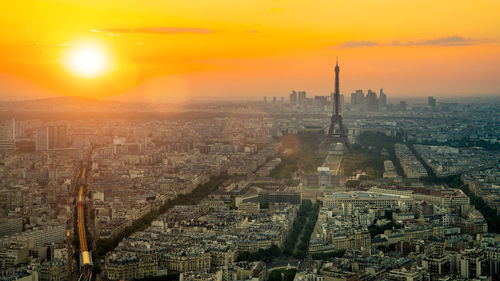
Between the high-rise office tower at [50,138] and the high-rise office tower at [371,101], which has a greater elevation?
the high-rise office tower at [371,101]

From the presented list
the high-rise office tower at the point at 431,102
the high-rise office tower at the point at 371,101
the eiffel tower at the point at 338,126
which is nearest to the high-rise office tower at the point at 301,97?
the high-rise office tower at the point at 371,101

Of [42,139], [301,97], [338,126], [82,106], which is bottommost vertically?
[42,139]

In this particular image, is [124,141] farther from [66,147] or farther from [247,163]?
[247,163]

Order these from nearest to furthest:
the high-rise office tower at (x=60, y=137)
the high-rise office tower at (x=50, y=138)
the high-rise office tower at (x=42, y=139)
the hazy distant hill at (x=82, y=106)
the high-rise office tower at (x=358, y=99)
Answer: the high-rise office tower at (x=42, y=139) → the high-rise office tower at (x=50, y=138) → the high-rise office tower at (x=60, y=137) → the hazy distant hill at (x=82, y=106) → the high-rise office tower at (x=358, y=99)

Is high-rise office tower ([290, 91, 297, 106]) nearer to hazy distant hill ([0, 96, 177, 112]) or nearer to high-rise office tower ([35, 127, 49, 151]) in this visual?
hazy distant hill ([0, 96, 177, 112])

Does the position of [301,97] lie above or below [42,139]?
above

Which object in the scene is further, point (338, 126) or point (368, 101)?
point (368, 101)

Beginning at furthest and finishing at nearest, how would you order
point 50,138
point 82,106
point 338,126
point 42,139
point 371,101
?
point 371,101, point 82,106, point 338,126, point 50,138, point 42,139

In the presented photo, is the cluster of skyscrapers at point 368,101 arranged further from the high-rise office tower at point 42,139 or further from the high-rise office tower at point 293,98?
the high-rise office tower at point 42,139

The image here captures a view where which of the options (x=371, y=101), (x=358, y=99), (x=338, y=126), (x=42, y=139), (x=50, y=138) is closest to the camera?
Answer: (x=42, y=139)

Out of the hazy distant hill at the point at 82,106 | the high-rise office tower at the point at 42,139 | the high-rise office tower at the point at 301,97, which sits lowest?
the high-rise office tower at the point at 42,139

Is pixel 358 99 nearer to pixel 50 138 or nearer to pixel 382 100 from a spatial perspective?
pixel 382 100

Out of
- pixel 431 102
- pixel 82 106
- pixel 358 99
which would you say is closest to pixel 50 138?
pixel 82 106
